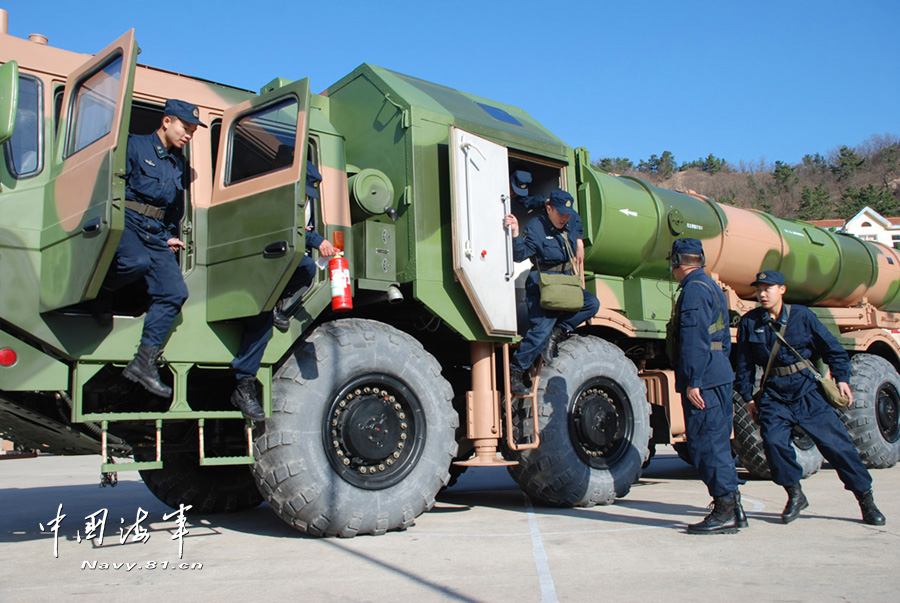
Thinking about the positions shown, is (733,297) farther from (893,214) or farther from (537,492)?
(893,214)

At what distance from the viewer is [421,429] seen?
18.3 ft

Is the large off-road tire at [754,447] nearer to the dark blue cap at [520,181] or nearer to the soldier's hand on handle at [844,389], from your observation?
the soldier's hand on handle at [844,389]

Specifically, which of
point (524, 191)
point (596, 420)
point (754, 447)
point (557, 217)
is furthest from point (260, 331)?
point (754, 447)

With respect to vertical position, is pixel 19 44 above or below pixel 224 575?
above

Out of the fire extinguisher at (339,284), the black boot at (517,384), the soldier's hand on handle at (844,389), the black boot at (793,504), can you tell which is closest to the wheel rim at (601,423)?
the black boot at (517,384)

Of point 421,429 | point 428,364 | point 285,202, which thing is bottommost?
point 421,429

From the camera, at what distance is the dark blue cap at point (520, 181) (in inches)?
287

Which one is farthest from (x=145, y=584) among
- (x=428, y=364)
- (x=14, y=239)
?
(x=428, y=364)

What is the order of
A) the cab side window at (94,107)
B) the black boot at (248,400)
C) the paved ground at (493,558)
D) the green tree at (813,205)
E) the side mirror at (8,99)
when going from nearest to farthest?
the paved ground at (493,558), the side mirror at (8,99), the cab side window at (94,107), the black boot at (248,400), the green tree at (813,205)

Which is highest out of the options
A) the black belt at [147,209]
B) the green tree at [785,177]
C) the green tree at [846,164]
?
the green tree at [846,164]

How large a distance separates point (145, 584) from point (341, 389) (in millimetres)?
1755

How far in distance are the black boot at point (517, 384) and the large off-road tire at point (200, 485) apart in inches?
96.9

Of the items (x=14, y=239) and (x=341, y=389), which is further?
(x=341, y=389)

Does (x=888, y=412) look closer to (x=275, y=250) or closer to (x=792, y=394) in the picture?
(x=792, y=394)
